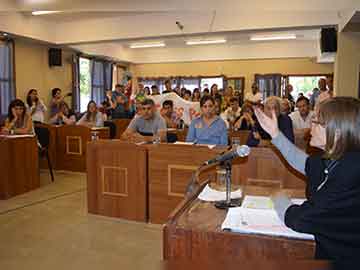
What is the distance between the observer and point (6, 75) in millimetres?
6957

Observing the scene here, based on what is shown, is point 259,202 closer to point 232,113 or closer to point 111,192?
point 111,192

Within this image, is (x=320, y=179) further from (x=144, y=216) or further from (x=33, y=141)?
(x=33, y=141)

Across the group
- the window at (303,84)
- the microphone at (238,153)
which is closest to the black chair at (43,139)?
the microphone at (238,153)

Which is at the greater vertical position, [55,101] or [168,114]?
[55,101]

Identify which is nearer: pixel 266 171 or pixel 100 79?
pixel 266 171

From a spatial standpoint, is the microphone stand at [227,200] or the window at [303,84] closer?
the microphone stand at [227,200]

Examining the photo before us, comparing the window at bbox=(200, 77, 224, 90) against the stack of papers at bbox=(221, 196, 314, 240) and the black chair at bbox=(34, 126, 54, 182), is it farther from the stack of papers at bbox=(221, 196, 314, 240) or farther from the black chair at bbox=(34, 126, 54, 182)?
the stack of papers at bbox=(221, 196, 314, 240)

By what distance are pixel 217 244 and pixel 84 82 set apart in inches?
338

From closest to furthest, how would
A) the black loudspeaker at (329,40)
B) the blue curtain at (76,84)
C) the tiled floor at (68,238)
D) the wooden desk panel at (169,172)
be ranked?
1. the tiled floor at (68,238)
2. the wooden desk panel at (169,172)
3. the black loudspeaker at (329,40)
4. the blue curtain at (76,84)

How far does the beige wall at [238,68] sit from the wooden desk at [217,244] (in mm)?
10036

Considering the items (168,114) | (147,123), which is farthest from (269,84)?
(147,123)

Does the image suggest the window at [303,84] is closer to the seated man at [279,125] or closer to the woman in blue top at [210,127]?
the seated man at [279,125]

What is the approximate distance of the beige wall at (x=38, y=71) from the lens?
23.9ft

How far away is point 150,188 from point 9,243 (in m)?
1.36
